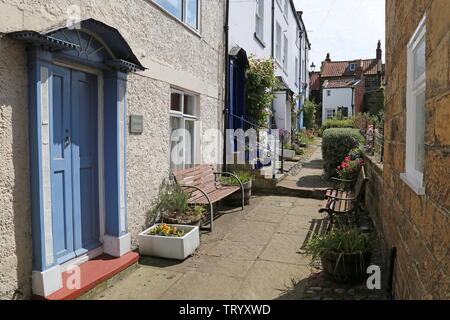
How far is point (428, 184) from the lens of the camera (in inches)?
83.2

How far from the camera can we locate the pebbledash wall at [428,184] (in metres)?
1.77

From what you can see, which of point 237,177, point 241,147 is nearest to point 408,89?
point 237,177

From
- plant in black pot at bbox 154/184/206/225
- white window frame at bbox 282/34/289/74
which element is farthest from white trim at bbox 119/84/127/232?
white window frame at bbox 282/34/289/74

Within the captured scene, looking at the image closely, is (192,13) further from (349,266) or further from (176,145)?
(349,266)

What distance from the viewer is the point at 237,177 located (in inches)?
297

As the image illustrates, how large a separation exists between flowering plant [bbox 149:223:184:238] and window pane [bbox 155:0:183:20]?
341 cm

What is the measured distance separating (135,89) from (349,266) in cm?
346

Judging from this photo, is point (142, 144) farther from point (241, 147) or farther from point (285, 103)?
point (285, 103)

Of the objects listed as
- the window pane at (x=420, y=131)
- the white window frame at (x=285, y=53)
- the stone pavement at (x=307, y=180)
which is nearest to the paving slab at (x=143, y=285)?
the window pane at (x=420, y=131)

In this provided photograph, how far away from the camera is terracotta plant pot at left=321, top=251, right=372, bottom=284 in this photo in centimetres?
376

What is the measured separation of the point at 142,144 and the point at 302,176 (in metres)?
6.70

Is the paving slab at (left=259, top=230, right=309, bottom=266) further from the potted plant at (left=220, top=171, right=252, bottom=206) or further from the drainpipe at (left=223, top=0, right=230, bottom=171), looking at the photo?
the drainpipe at (left=223, top=0, right=230, bottom=171)

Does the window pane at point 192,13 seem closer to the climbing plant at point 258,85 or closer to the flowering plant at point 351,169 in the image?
the climbing plant at point 258,85

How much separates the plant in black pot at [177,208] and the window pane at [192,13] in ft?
10.5
